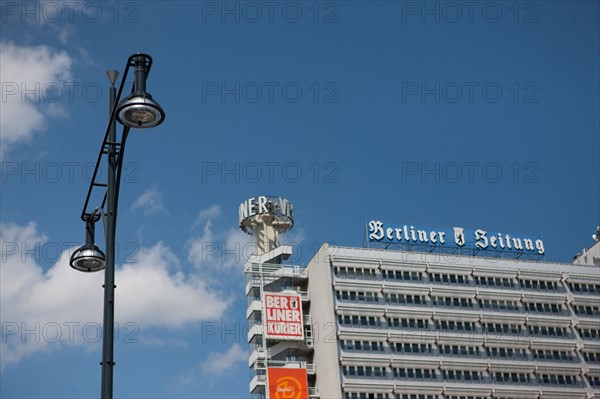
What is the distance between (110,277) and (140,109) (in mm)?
3326

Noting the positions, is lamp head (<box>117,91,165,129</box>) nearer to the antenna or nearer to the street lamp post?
the street lamp post

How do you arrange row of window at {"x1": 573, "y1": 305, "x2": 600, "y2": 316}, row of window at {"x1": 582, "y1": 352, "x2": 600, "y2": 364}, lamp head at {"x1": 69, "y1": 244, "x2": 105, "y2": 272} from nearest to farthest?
1. lamp head at {"x1": 69, "y1": 244, "x2": 105, "y2": 272}
2. row of window at {"x1": 582, "y1": 352, "x2": 600, "y2": 364}
3. row of window at {"x1": 573, "y1": 305, "x2": 600, "y2": 316}

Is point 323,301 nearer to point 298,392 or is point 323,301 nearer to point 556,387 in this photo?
point 298,392

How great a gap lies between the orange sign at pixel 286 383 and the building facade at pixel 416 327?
11cm

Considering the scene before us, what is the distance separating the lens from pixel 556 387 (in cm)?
10831

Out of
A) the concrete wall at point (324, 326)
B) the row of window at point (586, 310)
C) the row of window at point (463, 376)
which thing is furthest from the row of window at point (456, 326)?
the row of window at point (463, 376)

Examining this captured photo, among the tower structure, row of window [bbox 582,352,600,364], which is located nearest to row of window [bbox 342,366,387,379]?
the tower structure

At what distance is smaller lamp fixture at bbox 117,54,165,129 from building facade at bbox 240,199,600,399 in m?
82.1

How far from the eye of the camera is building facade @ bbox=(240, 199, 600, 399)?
101 meters

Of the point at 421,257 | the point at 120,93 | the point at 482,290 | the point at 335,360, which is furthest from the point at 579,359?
the point at 120,93

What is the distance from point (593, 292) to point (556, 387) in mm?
14657

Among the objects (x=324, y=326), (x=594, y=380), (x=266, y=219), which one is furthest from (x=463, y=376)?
(x=266, y=219)

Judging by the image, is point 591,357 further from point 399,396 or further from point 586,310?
point 399,396

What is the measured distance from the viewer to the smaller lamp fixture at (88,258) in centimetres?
2041
